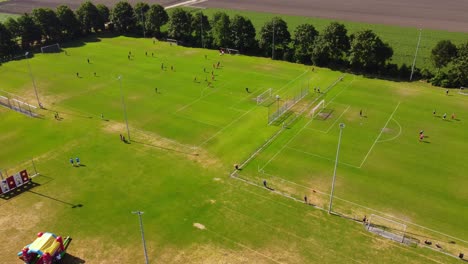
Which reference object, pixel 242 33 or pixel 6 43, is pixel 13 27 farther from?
pixel 242 33

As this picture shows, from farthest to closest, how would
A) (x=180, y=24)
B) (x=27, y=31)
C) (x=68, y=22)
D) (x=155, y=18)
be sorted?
(x=155, y=18) < (x=68, y=22) < (x=180, y=24) < (x=27, y=31)

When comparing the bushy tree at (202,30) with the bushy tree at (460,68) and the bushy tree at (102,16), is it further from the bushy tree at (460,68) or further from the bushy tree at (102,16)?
the bushy tree at (460,68)

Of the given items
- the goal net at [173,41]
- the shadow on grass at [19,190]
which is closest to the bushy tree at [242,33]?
the goal net at [173,41]

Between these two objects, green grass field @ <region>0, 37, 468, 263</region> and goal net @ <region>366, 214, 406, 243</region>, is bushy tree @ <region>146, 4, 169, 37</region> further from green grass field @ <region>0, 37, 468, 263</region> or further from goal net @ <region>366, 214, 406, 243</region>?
goal net @ <region>366, 214, 406, 243</region>

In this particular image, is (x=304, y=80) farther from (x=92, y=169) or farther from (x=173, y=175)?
(x=92, y=169)

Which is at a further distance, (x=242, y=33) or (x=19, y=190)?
(x=242, y=33)

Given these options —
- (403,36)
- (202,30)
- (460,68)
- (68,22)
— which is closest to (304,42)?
(202,30)

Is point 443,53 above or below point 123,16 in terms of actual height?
below

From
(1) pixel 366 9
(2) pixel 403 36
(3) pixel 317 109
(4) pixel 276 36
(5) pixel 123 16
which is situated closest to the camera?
(3) pixel 317 109
